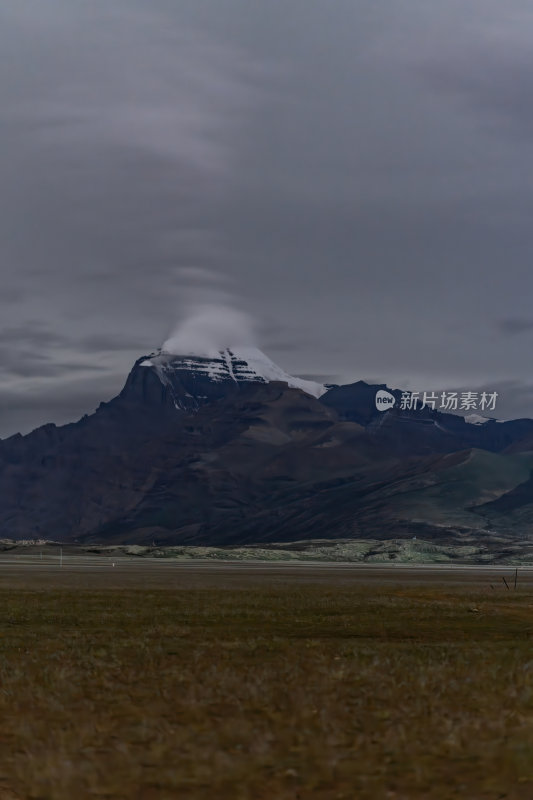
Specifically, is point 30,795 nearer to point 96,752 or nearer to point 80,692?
point 96,752

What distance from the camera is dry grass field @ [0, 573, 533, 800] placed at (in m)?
22.1

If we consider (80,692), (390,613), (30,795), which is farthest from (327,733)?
(390,613)

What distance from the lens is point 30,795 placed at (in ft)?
69.4

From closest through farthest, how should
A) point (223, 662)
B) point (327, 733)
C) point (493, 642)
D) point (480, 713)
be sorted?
point (327, 733)
point (480, 713)
point (223, 662)
point (493, 642)

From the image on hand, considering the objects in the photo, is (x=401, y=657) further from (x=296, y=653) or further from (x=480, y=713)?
(x=480, y=713)

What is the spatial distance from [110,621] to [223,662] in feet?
83.2

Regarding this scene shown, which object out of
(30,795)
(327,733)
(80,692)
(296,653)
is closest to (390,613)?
(296,653)

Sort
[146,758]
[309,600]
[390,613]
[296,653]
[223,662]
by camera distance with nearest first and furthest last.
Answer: [146,758]
[223,662]
[296,653]
[390,613]
[309,600]

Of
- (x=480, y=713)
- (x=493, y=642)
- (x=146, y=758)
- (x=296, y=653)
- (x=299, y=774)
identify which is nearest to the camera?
(x=299, y=774)

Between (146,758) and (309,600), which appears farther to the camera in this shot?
(309,600)

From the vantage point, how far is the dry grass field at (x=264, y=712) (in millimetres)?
22141

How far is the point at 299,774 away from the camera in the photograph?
22703 mm

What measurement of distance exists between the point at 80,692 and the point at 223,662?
924 cm

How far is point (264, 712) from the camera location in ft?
98.0
